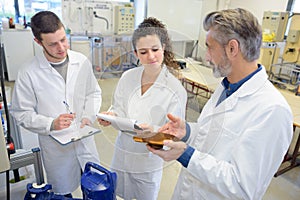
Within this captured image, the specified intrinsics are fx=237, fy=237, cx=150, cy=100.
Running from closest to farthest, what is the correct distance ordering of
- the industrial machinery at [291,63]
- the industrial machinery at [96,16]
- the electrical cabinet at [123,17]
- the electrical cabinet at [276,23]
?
the industrial machinery at [291,63] < the electrical cabinet at [276,23] < the industrial machinery at [96,16] < the electrical cabinet at [123,17]

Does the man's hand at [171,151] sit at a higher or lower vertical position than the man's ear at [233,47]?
lower

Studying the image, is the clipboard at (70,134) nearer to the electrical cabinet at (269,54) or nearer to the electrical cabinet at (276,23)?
the electrical cabinet at (276,23)

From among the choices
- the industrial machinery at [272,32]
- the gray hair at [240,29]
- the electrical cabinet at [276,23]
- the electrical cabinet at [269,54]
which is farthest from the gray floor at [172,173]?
the electrical cabinet at [276,23]

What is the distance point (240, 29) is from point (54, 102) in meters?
1.02

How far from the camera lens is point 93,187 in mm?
886

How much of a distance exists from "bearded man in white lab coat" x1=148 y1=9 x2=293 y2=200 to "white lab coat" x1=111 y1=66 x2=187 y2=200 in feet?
0.20

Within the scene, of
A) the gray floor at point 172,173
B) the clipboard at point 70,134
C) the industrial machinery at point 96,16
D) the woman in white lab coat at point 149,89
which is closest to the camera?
the woman in white lab coat at point 149,89

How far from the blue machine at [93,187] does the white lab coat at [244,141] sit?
1.03 ft

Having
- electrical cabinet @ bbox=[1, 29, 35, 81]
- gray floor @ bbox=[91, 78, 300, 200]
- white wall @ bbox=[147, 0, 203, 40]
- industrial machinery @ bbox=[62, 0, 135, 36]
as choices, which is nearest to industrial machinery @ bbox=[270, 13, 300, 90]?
white wall @ bbox=[147, 0, 203, 40]

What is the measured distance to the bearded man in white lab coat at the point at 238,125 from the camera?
0.75 m

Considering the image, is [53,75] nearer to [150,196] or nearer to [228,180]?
[150,196]

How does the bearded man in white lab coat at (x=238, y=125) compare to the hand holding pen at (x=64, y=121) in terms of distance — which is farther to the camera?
the hand holding pen at (x=64, y=121)

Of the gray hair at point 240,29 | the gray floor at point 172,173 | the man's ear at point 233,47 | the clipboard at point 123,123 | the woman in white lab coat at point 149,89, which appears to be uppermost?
the gray hair at point 240,29

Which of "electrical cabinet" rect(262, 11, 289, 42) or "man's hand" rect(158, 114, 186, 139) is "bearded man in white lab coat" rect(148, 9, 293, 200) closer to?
"man's hand" rect(158, 114, 186, 139)
